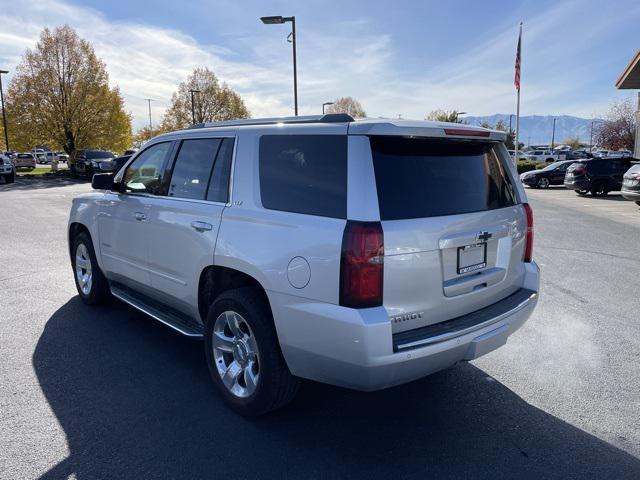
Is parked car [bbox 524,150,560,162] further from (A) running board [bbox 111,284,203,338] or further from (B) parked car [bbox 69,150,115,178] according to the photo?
(A) running board [bbox 111,284,203,338]

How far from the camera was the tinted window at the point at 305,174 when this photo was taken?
277 centimetres

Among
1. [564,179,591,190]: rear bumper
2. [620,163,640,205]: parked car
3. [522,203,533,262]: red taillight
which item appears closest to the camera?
[522,203,533,262]: red taillight

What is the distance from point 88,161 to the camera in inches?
1245

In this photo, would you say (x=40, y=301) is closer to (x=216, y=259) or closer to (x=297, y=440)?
(x=216, y=259)

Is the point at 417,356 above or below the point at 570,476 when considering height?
above

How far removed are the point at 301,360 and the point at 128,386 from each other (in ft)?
5.17

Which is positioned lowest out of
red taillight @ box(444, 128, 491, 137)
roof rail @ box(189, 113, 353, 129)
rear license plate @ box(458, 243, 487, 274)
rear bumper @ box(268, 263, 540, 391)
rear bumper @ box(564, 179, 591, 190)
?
rear bumper @ box(564, 179, 591, 190)

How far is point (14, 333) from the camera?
471 cm

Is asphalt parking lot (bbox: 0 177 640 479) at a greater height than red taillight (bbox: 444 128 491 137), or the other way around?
red taillight (bbox: 444 128 491 137)

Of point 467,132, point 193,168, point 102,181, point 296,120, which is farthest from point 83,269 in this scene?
point 467,132

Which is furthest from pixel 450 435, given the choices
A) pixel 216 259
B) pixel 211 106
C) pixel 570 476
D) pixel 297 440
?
pixel 211 106

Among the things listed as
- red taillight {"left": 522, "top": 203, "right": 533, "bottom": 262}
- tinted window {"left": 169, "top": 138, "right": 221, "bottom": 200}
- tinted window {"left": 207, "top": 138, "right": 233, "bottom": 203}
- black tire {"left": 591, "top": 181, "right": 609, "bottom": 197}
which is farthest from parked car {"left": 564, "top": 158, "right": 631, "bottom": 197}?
tinted window {"left": 207, "top": 138, "right": 233, "bottom": 203}

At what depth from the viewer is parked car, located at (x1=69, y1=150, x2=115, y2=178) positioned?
31198 millimetres

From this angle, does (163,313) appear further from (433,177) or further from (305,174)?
(433,177)
